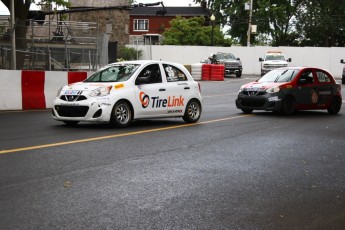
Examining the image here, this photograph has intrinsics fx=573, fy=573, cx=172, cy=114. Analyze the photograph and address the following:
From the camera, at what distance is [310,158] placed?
367 inches

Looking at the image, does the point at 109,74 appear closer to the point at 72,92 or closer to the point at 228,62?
the point at 72,92

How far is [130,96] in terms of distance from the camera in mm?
12672

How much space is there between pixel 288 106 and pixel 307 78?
128cm

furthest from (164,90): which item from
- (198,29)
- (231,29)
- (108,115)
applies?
(231,29)

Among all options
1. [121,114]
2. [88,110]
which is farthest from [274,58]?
[88,110]

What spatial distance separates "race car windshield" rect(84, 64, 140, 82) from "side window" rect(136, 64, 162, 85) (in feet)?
0.69

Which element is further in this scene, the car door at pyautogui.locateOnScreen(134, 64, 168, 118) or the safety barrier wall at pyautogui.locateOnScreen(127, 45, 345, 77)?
the safety barrier wall at pyautogui.locateOnScreen(127, 45, 345, 77)

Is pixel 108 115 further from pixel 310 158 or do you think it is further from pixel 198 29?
pixel 198 29

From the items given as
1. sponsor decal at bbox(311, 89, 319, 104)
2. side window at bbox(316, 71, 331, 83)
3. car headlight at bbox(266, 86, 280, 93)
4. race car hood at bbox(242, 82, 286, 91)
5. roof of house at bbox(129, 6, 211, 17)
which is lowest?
sponsor decal at bbox(311, 89, 319, 104)

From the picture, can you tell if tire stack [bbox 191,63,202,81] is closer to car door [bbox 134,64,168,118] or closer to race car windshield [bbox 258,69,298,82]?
race car windshield [bbox 258,69,298,82]

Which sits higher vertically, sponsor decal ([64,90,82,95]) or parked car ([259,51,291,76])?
parked car ([259,51,291,76])

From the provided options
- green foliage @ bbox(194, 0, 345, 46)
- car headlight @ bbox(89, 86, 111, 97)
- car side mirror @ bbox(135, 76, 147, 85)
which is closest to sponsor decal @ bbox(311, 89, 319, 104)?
car side mirror @ bbox(135, 76, 147, 85)

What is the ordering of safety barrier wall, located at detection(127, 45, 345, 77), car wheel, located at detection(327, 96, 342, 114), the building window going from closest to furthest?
car wheel, located at detection(327, 96, 342, 114) → safety barrier wall, located at detection(127, 45, 345, 77) → the building window

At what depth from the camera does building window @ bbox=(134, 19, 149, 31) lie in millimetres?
83481
